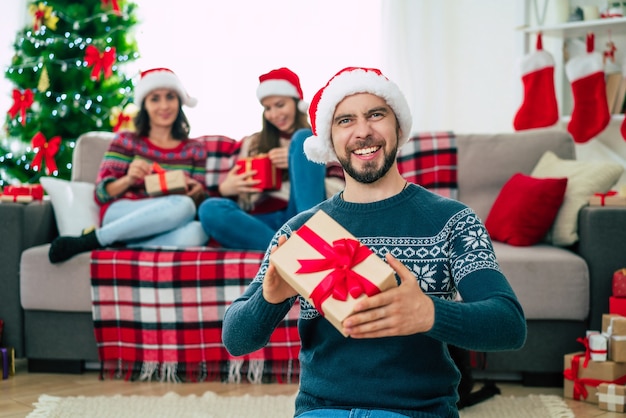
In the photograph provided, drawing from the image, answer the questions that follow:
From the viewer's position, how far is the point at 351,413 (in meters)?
1.22

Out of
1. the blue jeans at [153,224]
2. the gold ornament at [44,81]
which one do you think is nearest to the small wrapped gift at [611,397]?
the blue jeans at [153,224]

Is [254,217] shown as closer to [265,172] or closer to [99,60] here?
[265,172]

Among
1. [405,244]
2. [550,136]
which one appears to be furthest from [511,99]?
[405,244]

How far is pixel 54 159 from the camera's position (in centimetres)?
446

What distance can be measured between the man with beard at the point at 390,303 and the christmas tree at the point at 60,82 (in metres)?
3.33

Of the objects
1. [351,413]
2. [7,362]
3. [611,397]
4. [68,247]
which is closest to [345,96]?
[351,413]

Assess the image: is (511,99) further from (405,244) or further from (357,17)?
(405,244)

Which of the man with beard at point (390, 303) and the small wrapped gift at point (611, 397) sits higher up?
the man with beard at point (390, 303)

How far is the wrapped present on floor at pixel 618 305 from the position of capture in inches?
102

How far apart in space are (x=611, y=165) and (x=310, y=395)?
2.13 metres

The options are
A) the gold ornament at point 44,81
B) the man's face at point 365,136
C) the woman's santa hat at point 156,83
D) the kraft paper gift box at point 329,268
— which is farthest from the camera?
the gold ornament at point 44,81

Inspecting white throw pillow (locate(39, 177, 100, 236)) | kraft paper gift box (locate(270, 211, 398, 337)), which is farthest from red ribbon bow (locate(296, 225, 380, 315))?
white throw pillow (locate(39, 177, 100, 236))

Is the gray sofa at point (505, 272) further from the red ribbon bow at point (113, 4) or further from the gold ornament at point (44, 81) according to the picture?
the red ribbon bow at point (113, 4)

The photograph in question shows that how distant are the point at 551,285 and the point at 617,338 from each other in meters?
0.28
